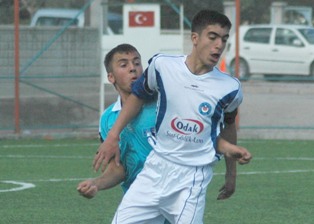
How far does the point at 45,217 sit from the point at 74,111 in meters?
8.86

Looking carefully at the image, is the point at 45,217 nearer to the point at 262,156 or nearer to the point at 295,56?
the point at 262,156

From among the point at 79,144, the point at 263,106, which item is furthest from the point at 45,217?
the point at 263,106

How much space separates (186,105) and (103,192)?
18.8 feet

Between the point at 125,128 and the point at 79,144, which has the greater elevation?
the point at 125,128

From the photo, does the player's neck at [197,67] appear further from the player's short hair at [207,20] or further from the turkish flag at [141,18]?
the turkish flag at [141,18]

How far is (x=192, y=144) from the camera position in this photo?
6.45m

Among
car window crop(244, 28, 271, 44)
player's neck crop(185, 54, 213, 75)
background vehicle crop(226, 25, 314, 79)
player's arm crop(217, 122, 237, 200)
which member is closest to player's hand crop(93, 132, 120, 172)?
player's neck crop(185, 54, 213, 75)

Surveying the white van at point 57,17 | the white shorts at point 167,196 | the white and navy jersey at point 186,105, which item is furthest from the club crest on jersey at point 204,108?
the white van at point 57,17

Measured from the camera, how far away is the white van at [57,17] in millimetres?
20141

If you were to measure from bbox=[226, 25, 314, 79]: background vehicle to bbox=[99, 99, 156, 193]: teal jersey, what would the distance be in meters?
13.4

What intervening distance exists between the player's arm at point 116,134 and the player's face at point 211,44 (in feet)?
1.50

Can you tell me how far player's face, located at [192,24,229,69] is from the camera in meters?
6.34

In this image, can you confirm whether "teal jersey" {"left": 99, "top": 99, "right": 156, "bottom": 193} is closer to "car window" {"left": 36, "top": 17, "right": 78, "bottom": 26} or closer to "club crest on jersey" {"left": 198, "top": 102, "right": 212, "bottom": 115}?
"club crest on jersey" {"left": 198, "top": 102, "right": 212, "bottom": 115}

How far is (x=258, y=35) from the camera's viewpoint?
2641 cm
